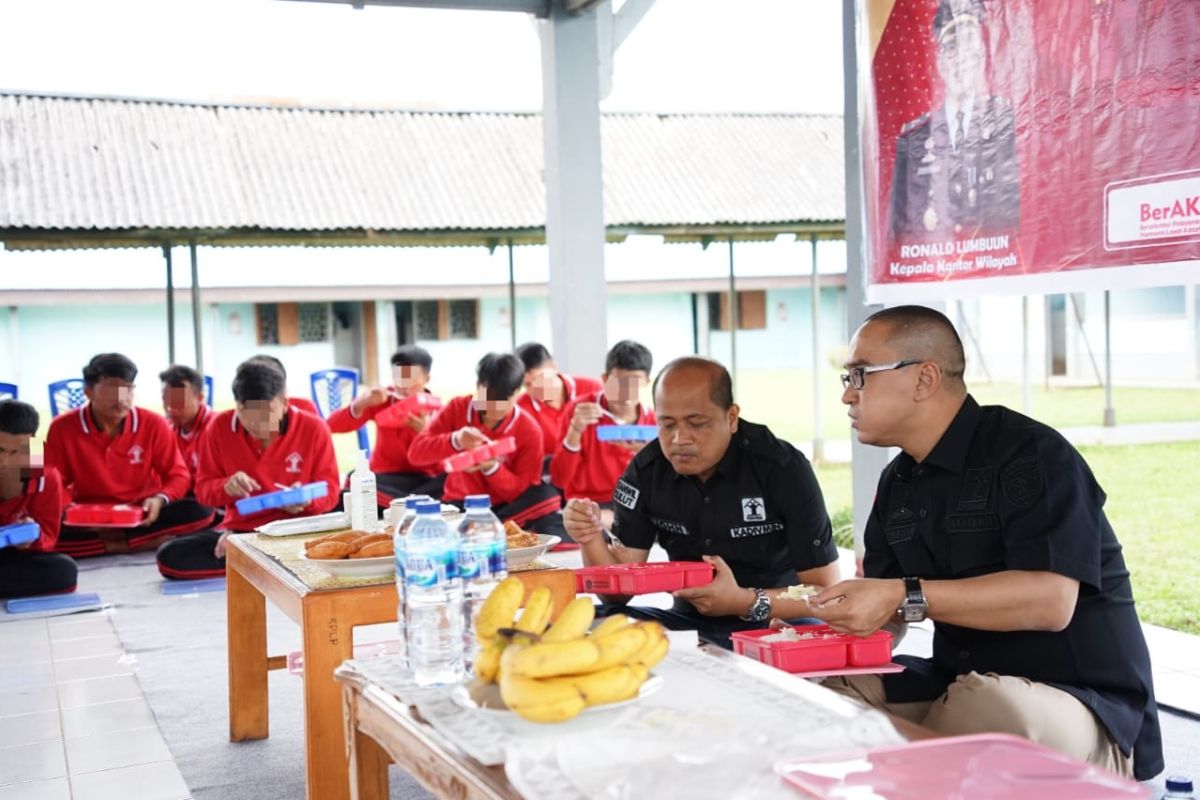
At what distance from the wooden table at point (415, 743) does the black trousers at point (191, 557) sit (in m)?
4.53

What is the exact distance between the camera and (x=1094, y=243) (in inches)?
154

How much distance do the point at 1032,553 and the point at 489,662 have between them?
3.71 ft

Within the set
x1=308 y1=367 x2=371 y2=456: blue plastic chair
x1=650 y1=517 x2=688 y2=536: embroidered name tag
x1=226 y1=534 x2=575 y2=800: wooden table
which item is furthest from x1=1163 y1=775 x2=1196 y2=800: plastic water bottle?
x1=308 y1=367 x2=371 y2=456: blue plastic chair

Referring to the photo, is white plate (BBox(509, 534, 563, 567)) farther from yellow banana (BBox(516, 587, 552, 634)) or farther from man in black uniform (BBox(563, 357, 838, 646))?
yellow banana (BBox(516, 587, 552, 634))

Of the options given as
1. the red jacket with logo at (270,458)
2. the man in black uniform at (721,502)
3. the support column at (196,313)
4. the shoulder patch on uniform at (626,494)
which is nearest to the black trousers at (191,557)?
the red jacket with logo at (270,458)

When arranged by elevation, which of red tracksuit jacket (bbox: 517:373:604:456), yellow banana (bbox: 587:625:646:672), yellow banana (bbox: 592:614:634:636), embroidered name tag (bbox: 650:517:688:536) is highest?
red tracksuit jacket (bbox: 517:373:604:456)

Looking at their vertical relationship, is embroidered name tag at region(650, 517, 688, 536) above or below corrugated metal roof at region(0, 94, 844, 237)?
below

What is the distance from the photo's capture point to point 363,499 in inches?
148

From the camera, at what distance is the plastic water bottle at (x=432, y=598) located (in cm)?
222

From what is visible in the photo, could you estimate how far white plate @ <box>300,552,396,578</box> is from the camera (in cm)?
300

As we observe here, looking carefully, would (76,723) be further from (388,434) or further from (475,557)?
(388,434)

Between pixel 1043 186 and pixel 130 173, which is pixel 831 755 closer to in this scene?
pixel 1043 186


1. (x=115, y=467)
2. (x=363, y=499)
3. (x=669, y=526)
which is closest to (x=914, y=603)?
(x=669, y=526)

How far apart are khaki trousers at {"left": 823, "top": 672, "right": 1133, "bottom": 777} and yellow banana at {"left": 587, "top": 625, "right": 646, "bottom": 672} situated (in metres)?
0.85
